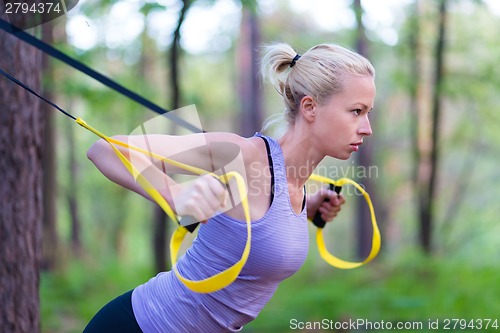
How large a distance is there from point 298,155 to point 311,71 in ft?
1.00

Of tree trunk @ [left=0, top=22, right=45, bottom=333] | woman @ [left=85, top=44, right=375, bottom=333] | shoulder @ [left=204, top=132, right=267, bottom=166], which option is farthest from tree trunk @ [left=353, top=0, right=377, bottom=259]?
shoulder @ [left=204, top=132, right=267, bottom=166]

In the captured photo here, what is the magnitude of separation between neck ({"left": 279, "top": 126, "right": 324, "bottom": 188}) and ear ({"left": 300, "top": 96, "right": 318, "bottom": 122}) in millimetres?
57

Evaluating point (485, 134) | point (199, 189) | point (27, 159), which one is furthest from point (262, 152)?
point (485, 134)

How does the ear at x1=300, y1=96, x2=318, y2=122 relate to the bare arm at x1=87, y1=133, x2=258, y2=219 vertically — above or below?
above

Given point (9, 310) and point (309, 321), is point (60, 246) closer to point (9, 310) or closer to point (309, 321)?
point (309, 321)

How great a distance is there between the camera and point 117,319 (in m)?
2.09

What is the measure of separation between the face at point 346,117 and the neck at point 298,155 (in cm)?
6

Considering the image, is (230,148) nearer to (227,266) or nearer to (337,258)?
(227,266)

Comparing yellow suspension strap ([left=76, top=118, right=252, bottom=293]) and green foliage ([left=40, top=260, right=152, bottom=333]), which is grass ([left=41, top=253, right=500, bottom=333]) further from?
yellow suspension strap ([left=76, top=118, right=252, bottom=293])

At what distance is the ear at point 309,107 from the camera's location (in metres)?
2.14

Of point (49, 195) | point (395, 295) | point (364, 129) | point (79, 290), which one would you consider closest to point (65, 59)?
point (364, 129)

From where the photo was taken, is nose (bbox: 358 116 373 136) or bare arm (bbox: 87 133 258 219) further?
nose (bbox: 358 116 373 136)

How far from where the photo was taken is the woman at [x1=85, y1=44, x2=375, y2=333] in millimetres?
1962

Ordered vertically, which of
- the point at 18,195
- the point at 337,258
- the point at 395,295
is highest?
the point at 18,195
